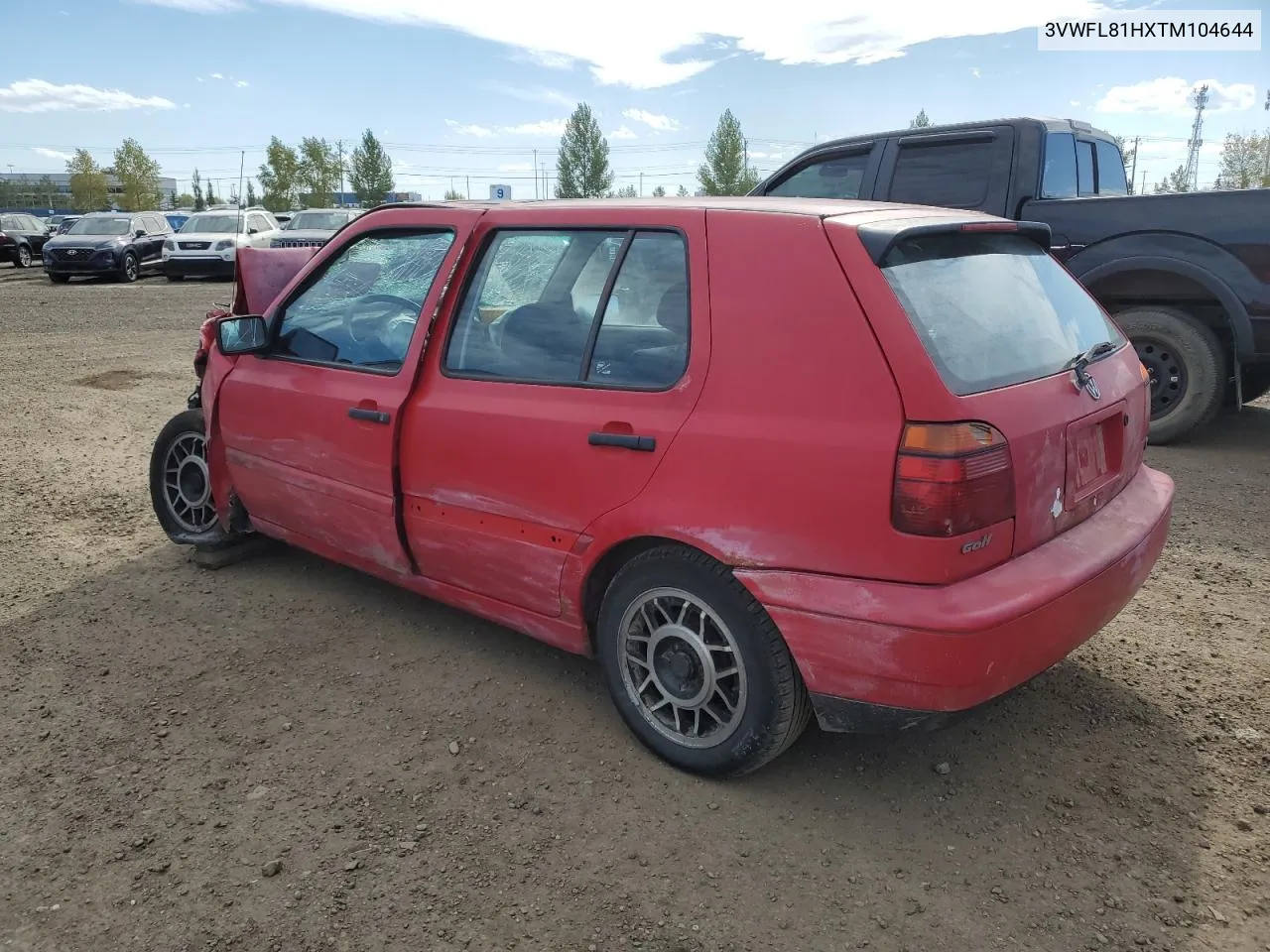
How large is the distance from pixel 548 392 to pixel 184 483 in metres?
2.63

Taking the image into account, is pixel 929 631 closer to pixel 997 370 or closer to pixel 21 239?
pixel 997 370

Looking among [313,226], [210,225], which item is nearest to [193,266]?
[210,225]

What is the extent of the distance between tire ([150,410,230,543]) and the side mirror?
0.68 m

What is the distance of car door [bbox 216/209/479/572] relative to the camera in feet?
11.2

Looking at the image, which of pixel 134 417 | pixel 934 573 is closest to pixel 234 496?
pixel 934 573

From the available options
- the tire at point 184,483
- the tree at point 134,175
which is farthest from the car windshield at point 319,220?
the tree at point 134,175

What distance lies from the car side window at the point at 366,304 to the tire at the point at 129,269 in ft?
73.4

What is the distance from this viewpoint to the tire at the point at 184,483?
4.54 meters

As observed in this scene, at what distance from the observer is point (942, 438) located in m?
2.28

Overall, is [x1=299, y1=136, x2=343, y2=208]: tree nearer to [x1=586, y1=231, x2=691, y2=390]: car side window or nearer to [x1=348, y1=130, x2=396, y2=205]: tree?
[x1=348, y1=130, x2=396, y2=205]: tree

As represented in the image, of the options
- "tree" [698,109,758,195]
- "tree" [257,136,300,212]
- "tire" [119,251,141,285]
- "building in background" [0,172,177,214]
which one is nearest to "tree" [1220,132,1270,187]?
"tree" [698,109,758,195]

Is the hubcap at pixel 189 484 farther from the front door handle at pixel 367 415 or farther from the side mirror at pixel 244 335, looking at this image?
the front door handle at pixel 367 415

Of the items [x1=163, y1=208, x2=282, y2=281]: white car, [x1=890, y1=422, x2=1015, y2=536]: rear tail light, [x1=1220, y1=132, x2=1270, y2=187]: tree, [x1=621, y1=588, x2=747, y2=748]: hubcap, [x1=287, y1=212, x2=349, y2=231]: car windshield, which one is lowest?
[x1=621, y1=588, x2=747, y2=748]: hubcap

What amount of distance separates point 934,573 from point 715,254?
1.08 m
